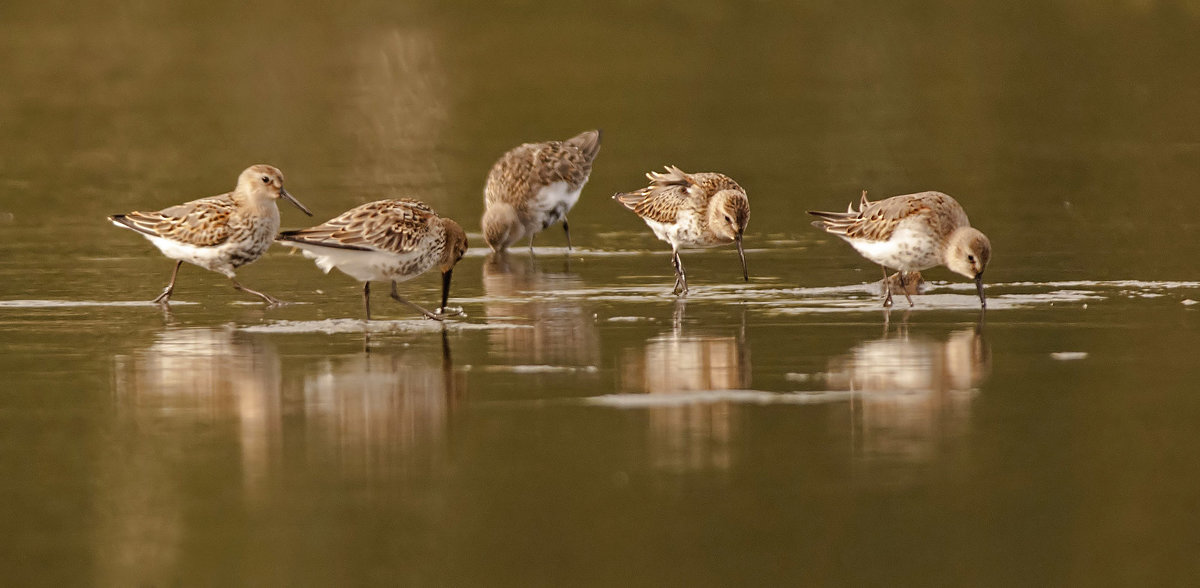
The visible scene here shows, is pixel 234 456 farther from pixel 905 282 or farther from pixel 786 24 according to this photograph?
pixel 786 24

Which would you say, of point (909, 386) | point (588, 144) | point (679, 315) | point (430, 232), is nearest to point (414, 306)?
point (430, 232)

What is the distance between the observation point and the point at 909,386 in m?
10.4

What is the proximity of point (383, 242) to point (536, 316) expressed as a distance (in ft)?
4.31

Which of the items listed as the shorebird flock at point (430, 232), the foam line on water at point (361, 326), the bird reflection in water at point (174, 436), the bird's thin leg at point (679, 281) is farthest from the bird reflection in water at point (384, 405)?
the bird's thin leg at point (679, 281)

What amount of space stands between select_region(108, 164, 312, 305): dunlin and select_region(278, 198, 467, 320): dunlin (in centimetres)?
103

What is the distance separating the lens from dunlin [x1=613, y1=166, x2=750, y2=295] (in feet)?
48.3

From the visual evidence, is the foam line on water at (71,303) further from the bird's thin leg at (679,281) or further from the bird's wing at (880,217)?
the bird's wing at (880,217)

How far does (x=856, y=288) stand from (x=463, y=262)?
4.15 meters

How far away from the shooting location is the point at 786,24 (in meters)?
38.6

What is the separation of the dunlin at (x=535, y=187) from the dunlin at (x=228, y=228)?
324 centimetres

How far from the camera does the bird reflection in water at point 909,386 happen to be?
→ 918cm

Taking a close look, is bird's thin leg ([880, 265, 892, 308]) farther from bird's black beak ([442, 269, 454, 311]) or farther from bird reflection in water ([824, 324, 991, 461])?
bird's black beak ([442, 269, 454, 311])

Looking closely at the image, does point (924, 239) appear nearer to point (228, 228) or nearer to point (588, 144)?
point (228, 228)

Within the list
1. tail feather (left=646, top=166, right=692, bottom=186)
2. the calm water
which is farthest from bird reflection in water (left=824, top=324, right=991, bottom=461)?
tail feather (left=646, top=166, right=692, bottom=186)
